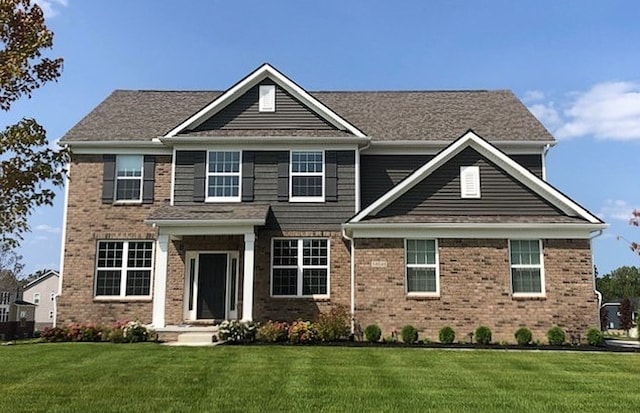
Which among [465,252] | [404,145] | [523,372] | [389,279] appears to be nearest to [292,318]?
[389,279]

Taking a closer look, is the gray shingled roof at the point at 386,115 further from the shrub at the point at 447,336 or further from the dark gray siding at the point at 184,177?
the shrub at the point at 447,336

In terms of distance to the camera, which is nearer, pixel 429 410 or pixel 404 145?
pixel 429 410

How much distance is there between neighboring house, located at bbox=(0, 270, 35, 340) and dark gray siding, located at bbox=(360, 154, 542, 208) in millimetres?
17990

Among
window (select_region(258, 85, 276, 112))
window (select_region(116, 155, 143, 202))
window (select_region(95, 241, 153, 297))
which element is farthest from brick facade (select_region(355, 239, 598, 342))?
window (select_region(116, 155, 143, 202))

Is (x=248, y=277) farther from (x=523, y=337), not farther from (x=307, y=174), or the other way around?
(x=523, y=337)

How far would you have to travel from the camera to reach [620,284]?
9919 cm

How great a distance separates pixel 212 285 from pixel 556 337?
10.8m

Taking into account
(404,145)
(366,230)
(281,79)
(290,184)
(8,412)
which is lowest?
(8,412)

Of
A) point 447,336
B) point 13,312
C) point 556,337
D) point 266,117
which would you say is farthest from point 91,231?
point 13,312

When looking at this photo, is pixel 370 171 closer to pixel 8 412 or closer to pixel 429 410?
pixel 429 410

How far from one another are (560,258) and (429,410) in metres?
10.7

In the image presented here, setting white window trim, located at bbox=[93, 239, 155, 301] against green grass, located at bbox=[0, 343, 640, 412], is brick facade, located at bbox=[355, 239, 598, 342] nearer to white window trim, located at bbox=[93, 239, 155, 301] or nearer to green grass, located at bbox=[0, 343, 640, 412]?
green grass, located at bbox=[0, 343, 640, 412]

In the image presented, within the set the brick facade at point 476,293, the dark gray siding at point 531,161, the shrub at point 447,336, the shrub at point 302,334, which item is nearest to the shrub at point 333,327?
the shrub at point 302,334

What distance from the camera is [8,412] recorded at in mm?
8602
